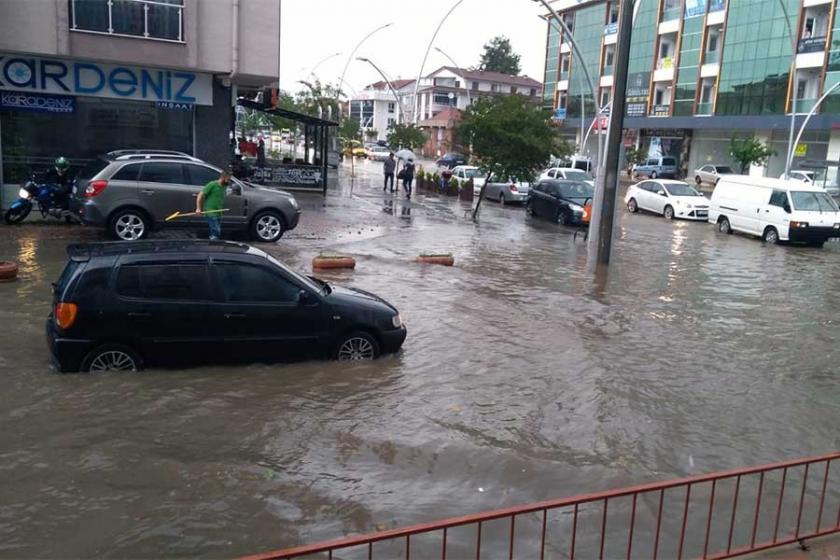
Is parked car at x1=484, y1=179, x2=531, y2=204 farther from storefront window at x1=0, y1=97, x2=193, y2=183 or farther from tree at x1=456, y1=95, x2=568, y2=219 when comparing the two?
storefront window at x1=0, y1=97, x2=193, y2=183

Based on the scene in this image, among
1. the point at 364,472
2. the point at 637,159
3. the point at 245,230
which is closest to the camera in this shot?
the point at 364,472

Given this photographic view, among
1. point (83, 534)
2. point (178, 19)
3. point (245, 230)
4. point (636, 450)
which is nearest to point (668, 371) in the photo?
point (636, 450)

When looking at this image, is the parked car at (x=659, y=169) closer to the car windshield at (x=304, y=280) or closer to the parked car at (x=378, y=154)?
the parked car at (x=378, y=154)

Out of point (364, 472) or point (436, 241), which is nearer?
point (364, 472)

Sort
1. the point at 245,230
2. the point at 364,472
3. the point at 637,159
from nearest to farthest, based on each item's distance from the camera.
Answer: the point at 364,472 → the point at 245,230 → the point at 637,159

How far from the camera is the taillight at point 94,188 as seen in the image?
14.2 m

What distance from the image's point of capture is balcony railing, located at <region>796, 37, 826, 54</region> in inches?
1780

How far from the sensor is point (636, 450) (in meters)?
6.83

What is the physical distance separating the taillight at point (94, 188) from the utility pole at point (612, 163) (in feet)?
33.6

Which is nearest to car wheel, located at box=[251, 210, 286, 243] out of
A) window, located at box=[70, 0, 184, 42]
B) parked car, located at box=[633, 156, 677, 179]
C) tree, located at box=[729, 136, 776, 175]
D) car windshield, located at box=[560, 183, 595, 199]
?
window, located at box=[70, 0, 184, 42]

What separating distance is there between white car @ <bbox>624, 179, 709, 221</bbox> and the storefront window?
18.1 meters

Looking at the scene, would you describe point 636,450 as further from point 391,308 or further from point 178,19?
point 178,19

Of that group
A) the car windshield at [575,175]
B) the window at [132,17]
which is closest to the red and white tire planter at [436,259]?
the window at [132,17]

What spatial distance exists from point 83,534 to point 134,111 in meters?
16.5
